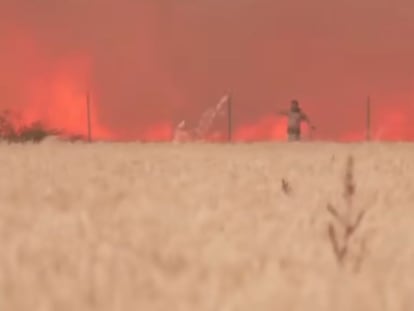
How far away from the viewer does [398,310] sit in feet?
6.37

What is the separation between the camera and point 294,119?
18.4 meters

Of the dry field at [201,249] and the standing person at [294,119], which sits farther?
the standing person at [294,119]

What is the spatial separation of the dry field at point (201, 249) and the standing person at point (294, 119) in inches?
506

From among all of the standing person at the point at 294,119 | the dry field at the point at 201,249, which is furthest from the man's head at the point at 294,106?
the dry field at the point at 201,249

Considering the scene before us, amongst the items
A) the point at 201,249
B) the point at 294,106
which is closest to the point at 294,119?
the point at 294,106

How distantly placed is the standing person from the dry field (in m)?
12.9

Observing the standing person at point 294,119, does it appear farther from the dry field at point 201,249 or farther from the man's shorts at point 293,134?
the dry field at point 201,249

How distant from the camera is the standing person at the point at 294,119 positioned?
18.2 meters

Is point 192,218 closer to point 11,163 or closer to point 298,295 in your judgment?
point 298,295

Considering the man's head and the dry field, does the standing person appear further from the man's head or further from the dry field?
the dry field

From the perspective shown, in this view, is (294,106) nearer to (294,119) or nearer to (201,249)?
(294,119)

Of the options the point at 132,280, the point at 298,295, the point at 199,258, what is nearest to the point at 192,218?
the point at 199,258

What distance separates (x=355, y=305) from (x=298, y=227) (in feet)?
4.24

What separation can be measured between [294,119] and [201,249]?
15.8 meters
